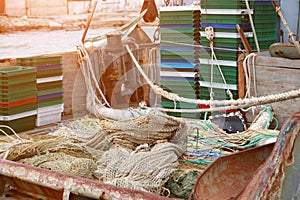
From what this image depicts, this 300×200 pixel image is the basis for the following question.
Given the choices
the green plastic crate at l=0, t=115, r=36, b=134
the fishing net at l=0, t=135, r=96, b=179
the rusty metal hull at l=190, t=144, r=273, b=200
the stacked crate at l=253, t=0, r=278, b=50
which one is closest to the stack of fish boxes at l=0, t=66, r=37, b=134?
the green plastic crate at l=0, t=115, r=36, b=134

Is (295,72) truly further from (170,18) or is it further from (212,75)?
(170,18)

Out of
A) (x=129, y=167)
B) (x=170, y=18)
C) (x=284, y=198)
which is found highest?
(x=170, y=18)

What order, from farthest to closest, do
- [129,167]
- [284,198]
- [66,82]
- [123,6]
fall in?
1. [123,6]
2. [66,82]
3. [129,167]
4. [284,198]

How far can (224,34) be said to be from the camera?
300 inches

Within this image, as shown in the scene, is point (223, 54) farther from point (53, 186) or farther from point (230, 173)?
point (230, 173)

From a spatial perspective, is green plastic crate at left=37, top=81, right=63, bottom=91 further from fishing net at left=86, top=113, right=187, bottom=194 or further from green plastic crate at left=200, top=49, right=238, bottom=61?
fishing net at left=86, top=113, right=187, bottom=194

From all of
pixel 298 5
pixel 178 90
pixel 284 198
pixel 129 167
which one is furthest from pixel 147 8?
pixel 284 198

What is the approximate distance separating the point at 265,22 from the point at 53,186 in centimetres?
450

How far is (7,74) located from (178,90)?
7.74ft

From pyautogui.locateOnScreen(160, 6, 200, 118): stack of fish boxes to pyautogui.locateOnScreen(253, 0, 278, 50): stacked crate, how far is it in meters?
0.81

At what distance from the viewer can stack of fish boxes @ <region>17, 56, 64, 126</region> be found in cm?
770

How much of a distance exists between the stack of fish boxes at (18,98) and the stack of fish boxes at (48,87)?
0.21 meters

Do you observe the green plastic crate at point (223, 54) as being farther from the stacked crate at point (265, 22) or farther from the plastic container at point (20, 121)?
the plastic container at point (20, 121)

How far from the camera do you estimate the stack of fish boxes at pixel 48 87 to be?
7.70 meters
